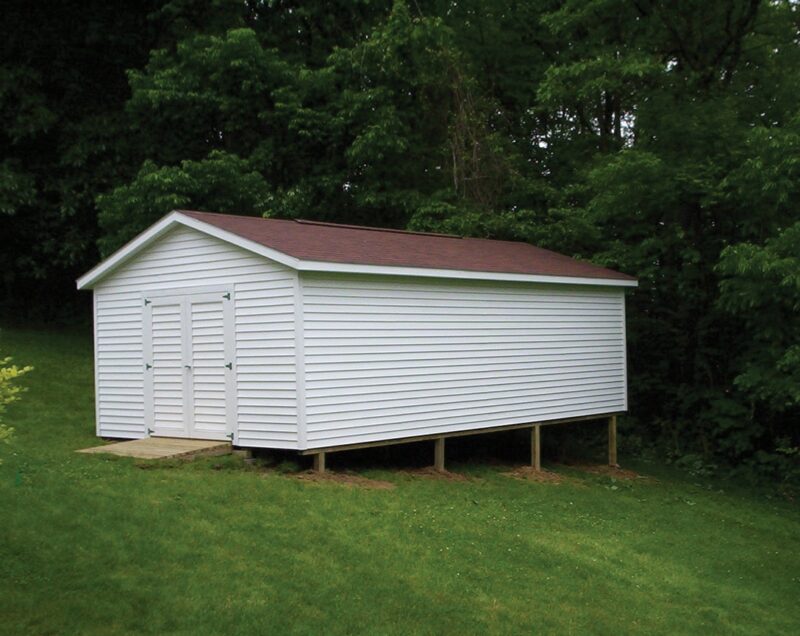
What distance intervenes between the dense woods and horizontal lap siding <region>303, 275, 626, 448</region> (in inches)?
89.9

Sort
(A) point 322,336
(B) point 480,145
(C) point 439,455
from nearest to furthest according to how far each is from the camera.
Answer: (A) point 322,336 → (C) point 439,455 → (B) point 480,145

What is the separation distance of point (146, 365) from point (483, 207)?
1031cm

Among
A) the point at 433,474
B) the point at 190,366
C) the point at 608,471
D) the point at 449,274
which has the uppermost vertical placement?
the point at 449,274

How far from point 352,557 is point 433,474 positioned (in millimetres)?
4585

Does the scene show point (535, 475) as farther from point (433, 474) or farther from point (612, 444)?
point (612, 444)

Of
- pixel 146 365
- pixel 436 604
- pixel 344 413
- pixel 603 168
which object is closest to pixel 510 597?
pixel 436 604

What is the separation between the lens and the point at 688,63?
18531 mm

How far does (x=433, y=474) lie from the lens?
1236cm

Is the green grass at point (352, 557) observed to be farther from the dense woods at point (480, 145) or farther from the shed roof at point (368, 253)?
the dense woods at point (480, 145)

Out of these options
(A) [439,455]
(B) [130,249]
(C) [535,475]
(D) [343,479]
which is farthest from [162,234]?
(C) [535,475]

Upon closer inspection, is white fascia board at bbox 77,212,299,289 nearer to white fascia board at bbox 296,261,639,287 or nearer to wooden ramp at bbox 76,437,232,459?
white fascia board at bbox 296,261,639,287

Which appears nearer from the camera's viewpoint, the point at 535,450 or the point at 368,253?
the point at 368,253

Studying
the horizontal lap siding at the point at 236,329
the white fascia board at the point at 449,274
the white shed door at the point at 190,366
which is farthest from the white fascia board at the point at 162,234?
the white shed door at the point at 190,366

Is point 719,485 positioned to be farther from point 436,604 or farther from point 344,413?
point 436,604
